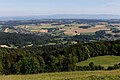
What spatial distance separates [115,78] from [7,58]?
66.7m

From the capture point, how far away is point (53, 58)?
71312 mm

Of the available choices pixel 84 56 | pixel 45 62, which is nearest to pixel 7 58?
pixel 45 62

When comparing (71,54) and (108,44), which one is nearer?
(71,54)

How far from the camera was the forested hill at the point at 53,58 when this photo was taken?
6116 cm

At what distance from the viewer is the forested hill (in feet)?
201

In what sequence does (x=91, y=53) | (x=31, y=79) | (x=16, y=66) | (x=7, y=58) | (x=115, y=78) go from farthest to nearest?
(x=91, y=53) < (x=7, y=58) < (x=16, y=66) < (x=31, y=79) < (x=115, y=78)

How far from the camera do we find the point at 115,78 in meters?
18.6

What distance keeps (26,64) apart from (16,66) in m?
6.44

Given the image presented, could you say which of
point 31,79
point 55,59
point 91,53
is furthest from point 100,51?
point 31,79

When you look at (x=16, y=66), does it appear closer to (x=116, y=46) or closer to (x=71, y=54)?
(x=71, y=54)

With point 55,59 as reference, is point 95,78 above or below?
above

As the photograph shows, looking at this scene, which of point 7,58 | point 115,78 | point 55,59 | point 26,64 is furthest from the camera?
point 7,58

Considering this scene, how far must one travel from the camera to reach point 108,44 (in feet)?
309

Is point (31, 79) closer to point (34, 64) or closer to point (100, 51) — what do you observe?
point (34, 64)
